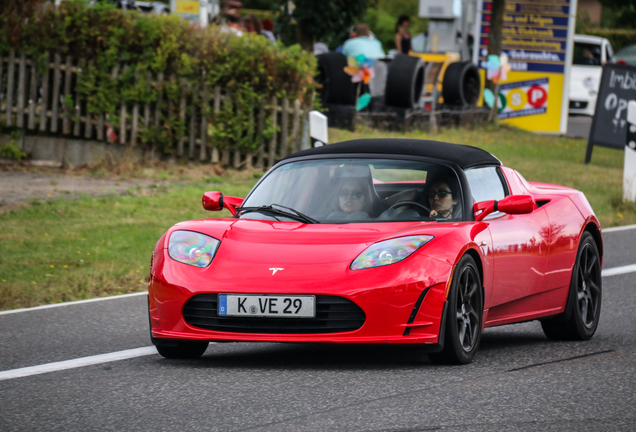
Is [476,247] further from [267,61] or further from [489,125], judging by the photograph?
[489,125]

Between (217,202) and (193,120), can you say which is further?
(193,120)

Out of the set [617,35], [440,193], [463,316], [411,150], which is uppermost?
[617,35]

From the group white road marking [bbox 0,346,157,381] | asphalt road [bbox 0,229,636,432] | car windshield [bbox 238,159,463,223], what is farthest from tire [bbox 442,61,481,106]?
white road marking [bbox 0,346,157,381]

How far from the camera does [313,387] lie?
5.16 m

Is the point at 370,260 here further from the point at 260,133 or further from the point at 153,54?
the point at 153,54

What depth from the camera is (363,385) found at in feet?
17.1

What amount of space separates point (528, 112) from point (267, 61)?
12.7 meters

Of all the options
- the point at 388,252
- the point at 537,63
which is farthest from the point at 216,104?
the point at 537,63

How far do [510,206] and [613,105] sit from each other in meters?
14.2

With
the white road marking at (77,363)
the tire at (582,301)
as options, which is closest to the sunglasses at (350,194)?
the white road marking at (77,363)

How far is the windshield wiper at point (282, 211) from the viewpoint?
616 centimetres

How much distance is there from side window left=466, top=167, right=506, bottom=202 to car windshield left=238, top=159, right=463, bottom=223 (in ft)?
0.80

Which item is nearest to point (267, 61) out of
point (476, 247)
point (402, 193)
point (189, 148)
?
point (189, 148)

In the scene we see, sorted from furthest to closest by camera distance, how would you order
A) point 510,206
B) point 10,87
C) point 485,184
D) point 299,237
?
point 10,87 → point 485,184 → point 510,206 → point 299,237
